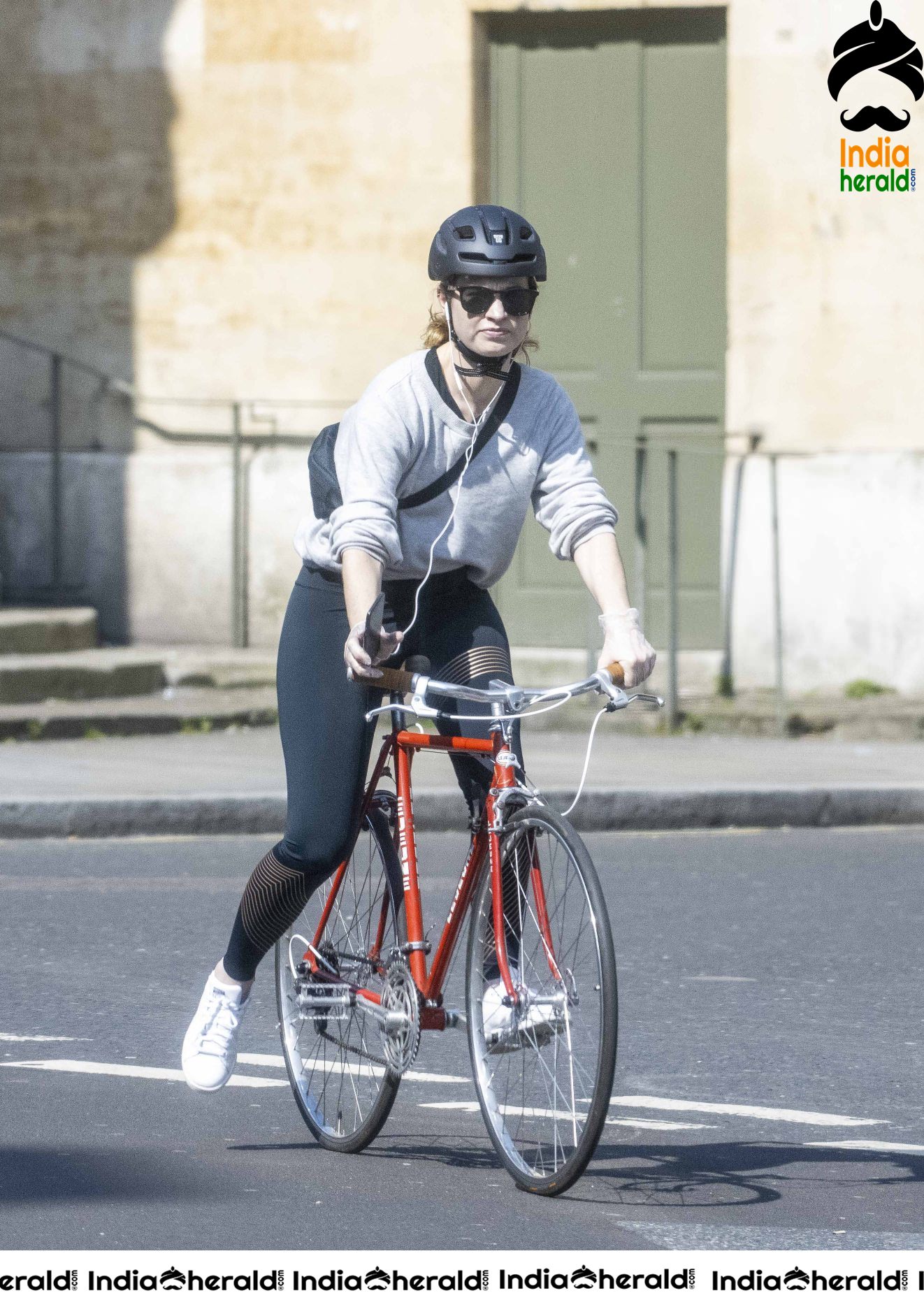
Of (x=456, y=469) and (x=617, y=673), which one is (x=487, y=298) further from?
(x=617, y=673)

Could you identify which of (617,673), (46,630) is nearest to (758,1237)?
(617,673)

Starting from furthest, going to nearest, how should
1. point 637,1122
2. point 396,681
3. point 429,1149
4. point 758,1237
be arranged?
1. point 637,1122
2. point 429,1149
3. point 396,681
4. point 758,1237

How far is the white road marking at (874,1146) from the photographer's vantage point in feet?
16.2

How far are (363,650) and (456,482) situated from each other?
0.46 meters

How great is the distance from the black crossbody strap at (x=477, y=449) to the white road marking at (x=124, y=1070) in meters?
1.58

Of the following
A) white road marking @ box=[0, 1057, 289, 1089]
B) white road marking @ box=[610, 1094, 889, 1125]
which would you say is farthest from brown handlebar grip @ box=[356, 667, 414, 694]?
white road marking @ box=[0, 1057, 289, 1089]

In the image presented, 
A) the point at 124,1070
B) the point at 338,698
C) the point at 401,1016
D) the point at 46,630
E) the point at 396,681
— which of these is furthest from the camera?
the point at 46,630

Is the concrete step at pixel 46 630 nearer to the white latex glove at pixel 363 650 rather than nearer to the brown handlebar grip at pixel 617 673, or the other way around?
the white latex glove at pixel 363 650

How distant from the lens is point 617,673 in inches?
177

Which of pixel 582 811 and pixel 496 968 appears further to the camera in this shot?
pixel 582 811

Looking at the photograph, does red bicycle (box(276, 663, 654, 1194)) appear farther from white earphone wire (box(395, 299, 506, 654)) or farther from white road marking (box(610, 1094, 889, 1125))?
white road marking (box(610, 1094, 889, 1125))

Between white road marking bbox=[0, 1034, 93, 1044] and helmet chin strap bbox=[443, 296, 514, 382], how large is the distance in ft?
7.13

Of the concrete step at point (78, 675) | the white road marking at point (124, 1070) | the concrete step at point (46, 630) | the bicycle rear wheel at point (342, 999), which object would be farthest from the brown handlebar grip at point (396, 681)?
the concrete step at point (46, 630)

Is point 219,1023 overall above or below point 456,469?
below
